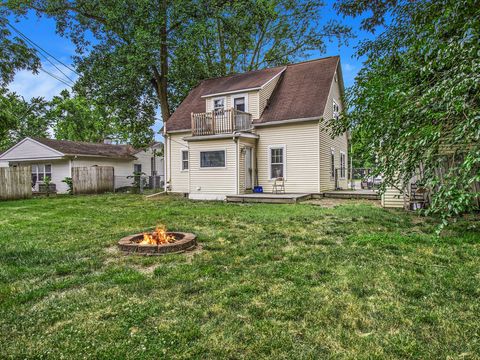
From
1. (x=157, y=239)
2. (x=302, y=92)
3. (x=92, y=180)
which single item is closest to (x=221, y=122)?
(x=302, y=92)

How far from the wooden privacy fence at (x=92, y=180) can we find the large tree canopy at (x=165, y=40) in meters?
3.17

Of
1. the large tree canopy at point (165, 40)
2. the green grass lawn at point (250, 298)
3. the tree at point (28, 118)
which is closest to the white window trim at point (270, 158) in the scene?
the large tree canopy at point (165, 40)

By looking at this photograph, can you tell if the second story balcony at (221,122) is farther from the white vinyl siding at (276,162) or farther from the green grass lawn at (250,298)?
the green grass lawn at (250,298)

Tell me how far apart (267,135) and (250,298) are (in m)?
12.3

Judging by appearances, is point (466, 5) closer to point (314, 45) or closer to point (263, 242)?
point (263, 242)

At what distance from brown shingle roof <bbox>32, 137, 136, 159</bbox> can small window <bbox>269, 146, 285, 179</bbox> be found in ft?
44.5

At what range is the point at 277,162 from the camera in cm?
1500

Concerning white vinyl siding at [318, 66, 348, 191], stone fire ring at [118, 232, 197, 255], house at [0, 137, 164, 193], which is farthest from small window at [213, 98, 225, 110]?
stone fire ring at [118, 232, 197, 255]

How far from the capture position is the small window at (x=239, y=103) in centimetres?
1579

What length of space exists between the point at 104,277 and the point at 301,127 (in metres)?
11.8

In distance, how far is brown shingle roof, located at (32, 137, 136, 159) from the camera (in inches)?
829

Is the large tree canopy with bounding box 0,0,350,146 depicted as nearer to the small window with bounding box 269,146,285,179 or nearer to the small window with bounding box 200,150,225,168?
the small window with bounding box 200,150,225,168

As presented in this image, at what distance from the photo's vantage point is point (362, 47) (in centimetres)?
666

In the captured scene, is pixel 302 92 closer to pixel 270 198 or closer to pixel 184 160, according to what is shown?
pixel 270 198
